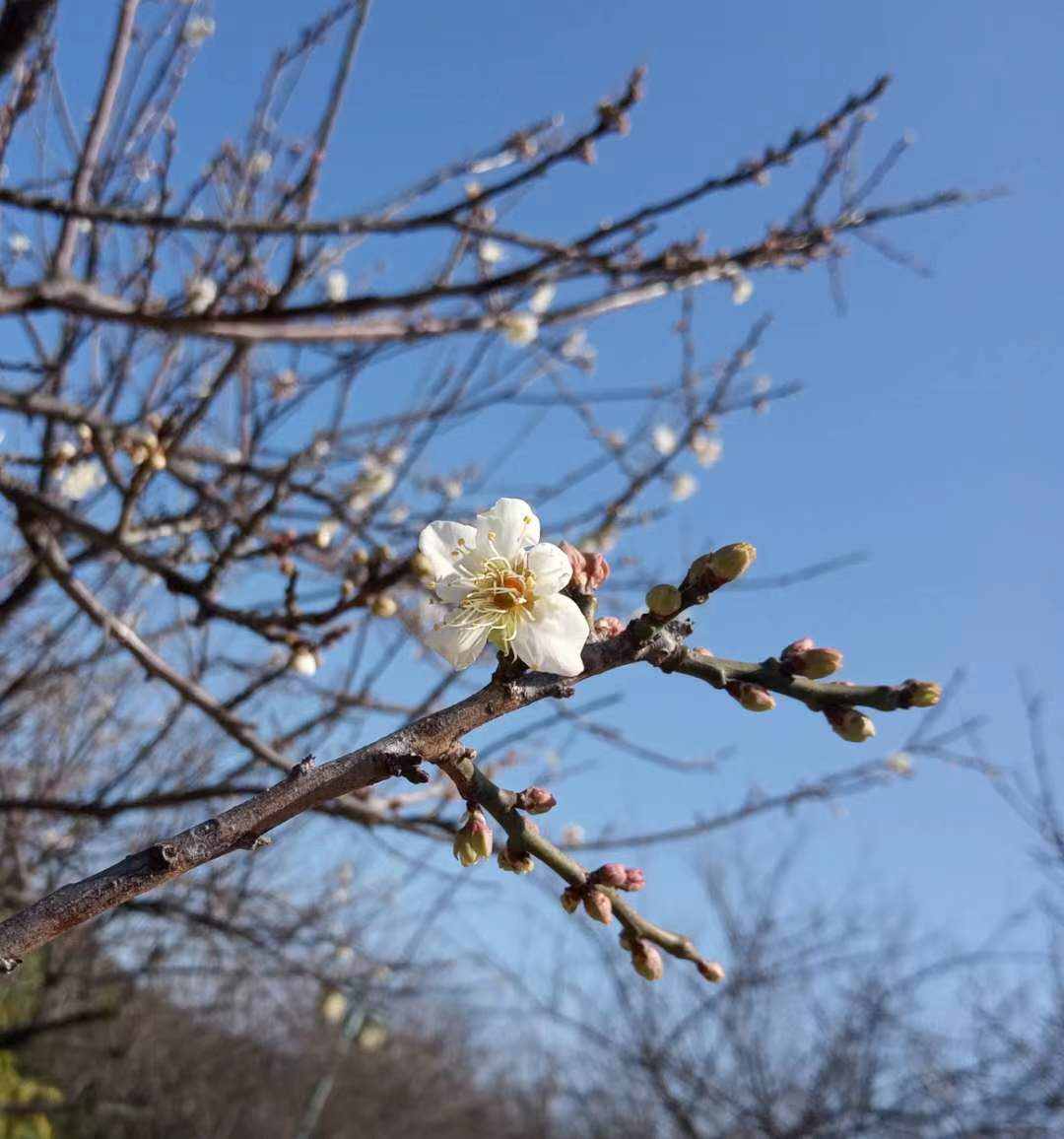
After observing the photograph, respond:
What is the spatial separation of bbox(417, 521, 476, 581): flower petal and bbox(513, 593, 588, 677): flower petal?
0.24 metres

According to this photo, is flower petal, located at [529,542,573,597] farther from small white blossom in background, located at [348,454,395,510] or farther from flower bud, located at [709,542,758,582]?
small white blossom in background, located at [348,454,395,510]

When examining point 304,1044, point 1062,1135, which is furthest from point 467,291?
point 304,1044

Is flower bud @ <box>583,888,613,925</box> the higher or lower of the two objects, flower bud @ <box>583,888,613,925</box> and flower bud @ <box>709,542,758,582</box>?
the lower

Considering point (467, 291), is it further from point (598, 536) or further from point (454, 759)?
point (598, 536)

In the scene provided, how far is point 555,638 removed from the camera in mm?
1054

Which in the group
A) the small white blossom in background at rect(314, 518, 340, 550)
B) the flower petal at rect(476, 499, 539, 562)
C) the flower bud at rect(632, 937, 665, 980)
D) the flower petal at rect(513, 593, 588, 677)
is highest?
the small white blossom in background at rect(314, 518, 340, 550)

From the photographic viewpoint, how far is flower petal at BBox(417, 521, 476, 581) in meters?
1.33

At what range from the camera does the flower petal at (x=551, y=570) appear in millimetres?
1212

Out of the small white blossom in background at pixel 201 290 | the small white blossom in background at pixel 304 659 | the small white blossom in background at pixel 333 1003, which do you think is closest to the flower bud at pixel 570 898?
the small white blossom in background at pixel 304 659

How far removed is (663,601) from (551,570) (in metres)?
0.22

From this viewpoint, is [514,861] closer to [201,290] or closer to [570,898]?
[570,898]

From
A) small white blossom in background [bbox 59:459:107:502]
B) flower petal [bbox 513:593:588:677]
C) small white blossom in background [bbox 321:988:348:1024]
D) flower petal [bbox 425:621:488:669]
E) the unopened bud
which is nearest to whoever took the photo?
flower petal [bbox 513:593:588:677]

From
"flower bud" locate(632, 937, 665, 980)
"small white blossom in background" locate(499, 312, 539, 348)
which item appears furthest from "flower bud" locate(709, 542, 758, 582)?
"small white blossom in background" locate(499, 312, 539, 348)

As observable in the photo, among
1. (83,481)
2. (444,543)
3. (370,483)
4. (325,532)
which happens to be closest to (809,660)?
(444,543)
